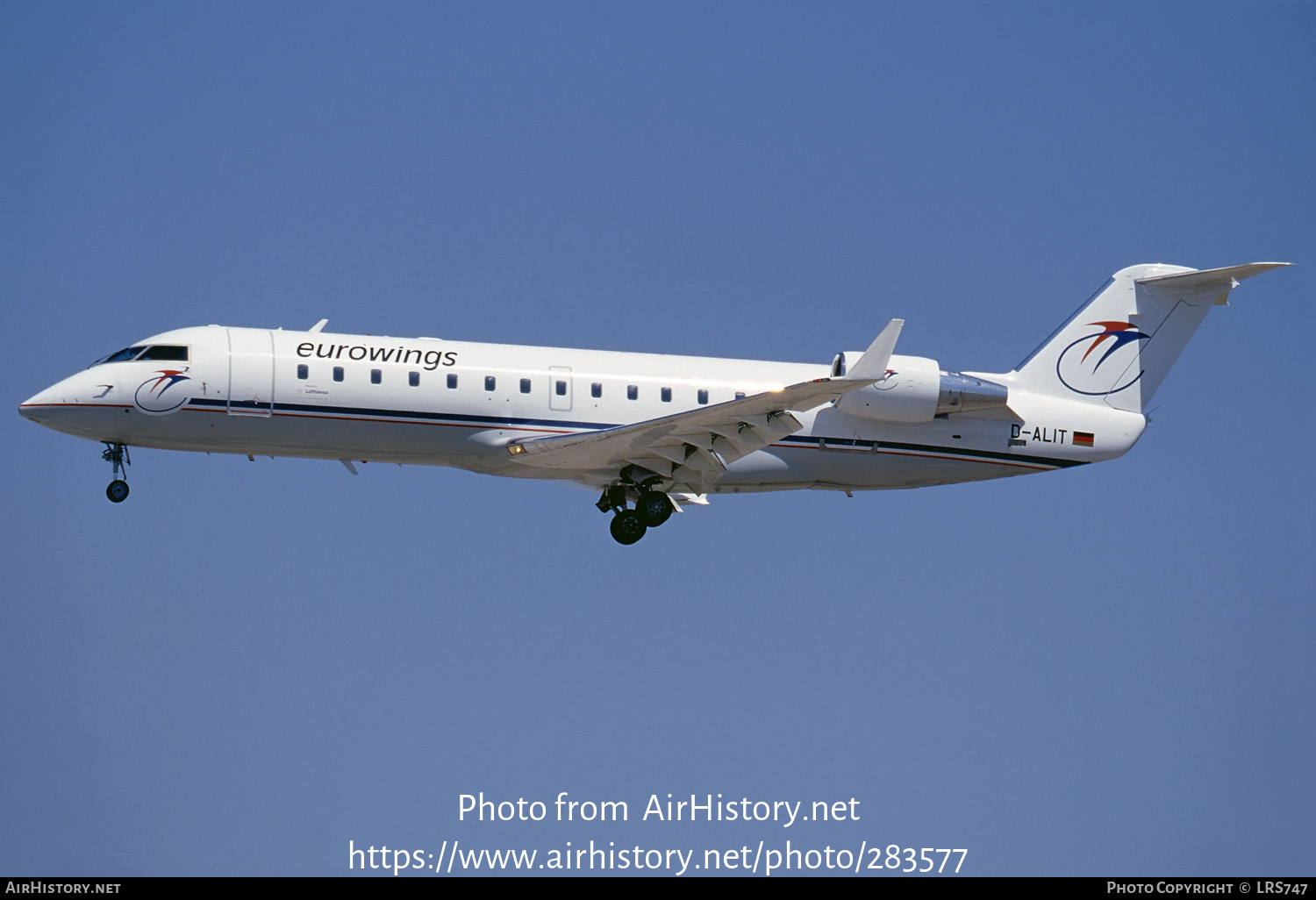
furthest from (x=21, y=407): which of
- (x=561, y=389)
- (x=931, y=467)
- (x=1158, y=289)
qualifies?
(x=1158, y=289)

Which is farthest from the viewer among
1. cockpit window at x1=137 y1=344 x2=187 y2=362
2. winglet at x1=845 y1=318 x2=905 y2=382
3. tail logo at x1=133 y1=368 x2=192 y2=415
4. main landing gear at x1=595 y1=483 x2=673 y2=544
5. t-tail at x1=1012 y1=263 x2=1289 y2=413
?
t-tail at x1=1012 y1=263 x2=1289 y2=413

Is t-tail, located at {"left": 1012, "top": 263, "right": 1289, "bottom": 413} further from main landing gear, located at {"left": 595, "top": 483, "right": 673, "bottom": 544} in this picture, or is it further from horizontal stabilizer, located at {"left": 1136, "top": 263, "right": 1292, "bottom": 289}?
main landing gear, located at {"left": 595, "top": 483, "right": 673, "bottom": 544}

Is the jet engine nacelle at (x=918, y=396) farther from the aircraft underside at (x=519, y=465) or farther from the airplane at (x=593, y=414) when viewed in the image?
the aircraft underside at (x=519, y=465)

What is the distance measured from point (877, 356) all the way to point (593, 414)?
510cm

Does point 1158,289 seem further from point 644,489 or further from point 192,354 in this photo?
point 192,354

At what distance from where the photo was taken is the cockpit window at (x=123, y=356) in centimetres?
2709

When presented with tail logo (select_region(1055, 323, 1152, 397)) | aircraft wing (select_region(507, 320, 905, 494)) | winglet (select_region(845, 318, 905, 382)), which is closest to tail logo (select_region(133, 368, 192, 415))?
aircraft wing (select_region(507, 320, 905, 494))

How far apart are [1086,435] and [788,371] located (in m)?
5.19

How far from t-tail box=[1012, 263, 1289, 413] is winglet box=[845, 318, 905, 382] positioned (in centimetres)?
630

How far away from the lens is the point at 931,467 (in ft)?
94.9

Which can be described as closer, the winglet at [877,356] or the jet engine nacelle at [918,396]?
the winglet at [877,356]

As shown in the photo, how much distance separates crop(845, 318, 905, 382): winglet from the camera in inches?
964

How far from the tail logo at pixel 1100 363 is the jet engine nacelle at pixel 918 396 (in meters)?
2.18

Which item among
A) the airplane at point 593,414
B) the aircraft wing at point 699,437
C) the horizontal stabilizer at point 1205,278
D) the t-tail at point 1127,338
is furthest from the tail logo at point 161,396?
the horizontal stabilizer at point 1205,278
